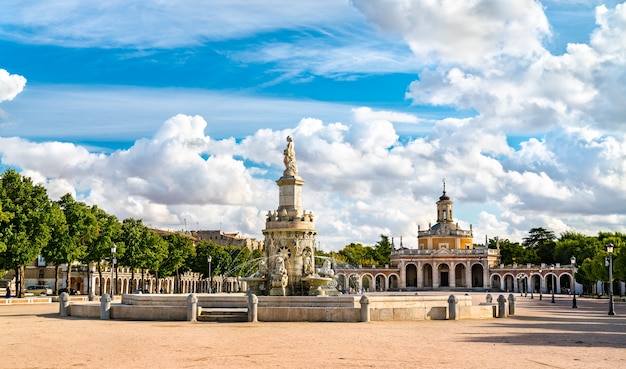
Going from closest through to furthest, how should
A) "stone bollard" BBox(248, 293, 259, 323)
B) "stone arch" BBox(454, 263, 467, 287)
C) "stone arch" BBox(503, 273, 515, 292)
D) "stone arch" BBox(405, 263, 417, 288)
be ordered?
"stone bollard" BBox(248, 293, 259, 323), "stone arch" BBox(503, 273, 515, 292), "stone arch" BBox(454, 263, 467, 287), "stone arch" BBox(405, 263, 417, 288)

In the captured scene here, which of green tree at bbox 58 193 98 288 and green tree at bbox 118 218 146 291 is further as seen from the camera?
green tree at bbox 118 218 146 291

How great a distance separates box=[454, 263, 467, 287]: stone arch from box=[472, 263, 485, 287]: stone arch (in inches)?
88.7

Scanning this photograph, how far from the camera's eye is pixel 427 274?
142 metres

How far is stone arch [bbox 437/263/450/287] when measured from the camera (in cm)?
13912

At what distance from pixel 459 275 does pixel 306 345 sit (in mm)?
123426

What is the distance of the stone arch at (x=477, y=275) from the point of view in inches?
5509

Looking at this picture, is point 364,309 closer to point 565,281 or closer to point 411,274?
point 411,274

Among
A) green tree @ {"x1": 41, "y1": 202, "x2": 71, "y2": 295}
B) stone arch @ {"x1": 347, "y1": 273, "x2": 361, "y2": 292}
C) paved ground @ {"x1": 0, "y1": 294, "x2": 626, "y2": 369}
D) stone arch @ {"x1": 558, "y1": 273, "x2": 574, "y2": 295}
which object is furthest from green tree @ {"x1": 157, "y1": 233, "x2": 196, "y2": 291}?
stone arch @ {"x1": 558, "y1": 273, "x2": 574, "y2": 295}

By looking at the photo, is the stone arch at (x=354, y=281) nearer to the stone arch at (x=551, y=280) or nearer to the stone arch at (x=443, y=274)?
the stone arch at (x=443, y=274)

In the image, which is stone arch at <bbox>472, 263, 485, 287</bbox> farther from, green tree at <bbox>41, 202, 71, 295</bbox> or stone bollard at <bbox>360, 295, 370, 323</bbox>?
stone bollard at <bbox>360, 295, 370, 323</bbox>

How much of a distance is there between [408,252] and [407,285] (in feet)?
21.6

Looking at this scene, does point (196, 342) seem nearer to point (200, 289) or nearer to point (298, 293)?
point (298, 293)

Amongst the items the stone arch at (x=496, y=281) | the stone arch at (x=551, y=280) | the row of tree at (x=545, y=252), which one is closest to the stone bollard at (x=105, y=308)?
the row of tree at (x=545, y=252)

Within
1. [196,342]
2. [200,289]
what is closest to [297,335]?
[196,342]
